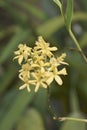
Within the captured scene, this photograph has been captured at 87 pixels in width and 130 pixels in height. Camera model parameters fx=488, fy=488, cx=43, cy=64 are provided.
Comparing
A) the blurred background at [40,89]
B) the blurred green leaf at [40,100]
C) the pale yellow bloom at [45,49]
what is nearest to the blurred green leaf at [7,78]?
the blurred background at [40,89]

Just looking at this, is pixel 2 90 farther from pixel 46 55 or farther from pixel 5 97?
pixel 46 55

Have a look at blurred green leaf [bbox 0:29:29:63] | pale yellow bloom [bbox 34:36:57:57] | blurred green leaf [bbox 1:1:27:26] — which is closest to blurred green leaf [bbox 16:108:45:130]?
blurred green leaf [bbox 0:29:29:63]

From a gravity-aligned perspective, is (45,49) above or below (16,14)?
below

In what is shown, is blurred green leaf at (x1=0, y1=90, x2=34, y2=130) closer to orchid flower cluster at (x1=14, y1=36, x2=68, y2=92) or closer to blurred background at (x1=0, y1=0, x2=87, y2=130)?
blurred background at (x1=0, y1=0, x2=87, y2=130)

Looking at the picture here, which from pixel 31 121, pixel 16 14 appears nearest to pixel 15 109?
pixel 31 121

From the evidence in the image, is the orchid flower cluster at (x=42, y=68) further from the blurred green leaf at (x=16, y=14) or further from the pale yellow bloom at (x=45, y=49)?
the blurred green leaf at (x=16, y=14)

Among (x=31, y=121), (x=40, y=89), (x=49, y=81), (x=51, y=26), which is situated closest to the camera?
(x=49, y=81)

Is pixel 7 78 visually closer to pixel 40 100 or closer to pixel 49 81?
pixel 40 100
